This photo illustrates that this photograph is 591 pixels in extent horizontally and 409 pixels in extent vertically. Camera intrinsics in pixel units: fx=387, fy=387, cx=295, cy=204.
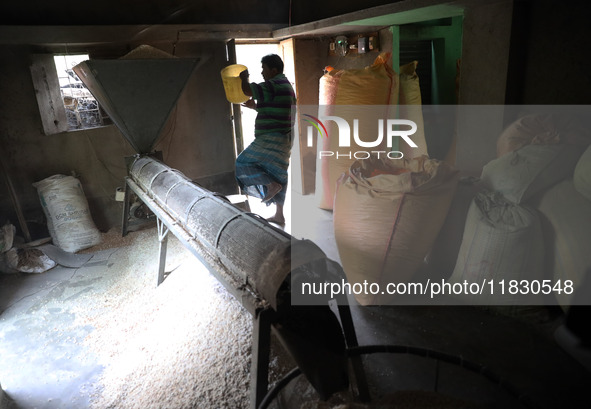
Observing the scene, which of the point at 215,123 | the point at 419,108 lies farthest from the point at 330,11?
the point at 215,123

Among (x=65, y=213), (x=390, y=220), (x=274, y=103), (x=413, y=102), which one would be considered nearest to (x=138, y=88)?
(x=274, y=103)

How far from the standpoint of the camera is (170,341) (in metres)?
2.47

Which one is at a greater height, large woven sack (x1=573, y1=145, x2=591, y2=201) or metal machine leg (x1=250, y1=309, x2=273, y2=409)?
large woven sack (x1=573, y1=145, x2=591, y2=201)

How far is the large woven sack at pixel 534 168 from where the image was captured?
2.33 m

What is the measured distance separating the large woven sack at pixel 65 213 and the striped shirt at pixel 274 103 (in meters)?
2.11

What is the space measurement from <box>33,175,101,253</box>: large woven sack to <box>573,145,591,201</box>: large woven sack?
4.26 metres

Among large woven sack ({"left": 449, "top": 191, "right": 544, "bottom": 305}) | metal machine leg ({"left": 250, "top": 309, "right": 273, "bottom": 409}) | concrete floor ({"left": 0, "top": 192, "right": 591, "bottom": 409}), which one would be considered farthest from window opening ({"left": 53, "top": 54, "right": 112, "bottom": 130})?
large woven sack ({"left": 449, "top": 191, "right": 544, "bottom": 305})

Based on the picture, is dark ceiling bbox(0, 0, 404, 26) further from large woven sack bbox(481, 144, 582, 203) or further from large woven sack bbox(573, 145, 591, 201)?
large woven sack bbox(573, 145, 591, 201)

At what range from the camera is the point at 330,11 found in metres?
4.08

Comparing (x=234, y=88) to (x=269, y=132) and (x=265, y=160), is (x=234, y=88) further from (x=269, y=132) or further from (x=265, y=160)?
(x=265, y=160)

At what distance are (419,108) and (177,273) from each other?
283cm

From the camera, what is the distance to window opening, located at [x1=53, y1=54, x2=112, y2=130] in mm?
4238

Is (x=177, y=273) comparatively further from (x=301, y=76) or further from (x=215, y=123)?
(x=301, y=76)

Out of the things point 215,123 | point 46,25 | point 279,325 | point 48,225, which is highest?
point 46,25
